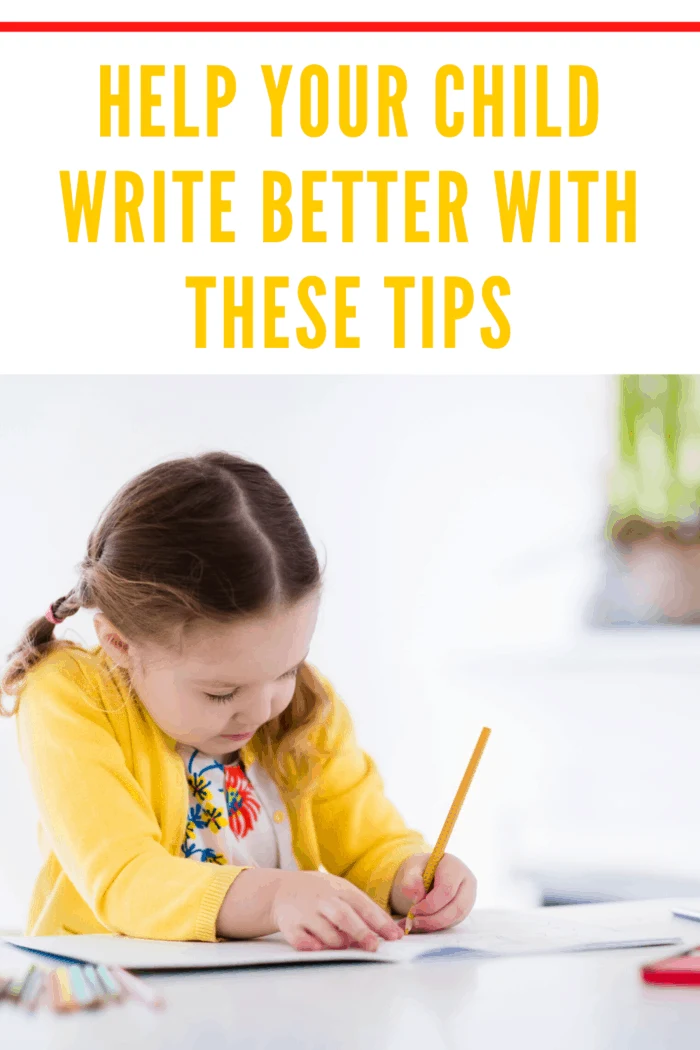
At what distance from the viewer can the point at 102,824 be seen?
29.3 inches

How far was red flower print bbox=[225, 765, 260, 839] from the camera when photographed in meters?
0.91

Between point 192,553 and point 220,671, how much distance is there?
84 mm

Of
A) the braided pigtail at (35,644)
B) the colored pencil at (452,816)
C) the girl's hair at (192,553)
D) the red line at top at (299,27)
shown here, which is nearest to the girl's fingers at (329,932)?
the colored pencil at (452,816)

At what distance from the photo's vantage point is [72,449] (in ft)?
6.40

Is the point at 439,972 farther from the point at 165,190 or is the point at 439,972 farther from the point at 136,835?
the point at 165,190

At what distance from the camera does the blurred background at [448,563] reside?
1.92 metres

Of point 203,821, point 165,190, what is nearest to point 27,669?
point 203,821

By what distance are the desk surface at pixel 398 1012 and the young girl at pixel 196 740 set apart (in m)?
0.10

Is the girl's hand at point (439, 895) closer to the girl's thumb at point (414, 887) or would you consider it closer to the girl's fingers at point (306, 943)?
the girl's thumb at point (414, 887)

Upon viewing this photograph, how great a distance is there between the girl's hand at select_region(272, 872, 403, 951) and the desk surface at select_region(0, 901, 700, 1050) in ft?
0.11

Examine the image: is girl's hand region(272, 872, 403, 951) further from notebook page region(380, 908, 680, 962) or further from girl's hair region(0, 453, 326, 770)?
girl's hair region(0, 453, 326, 770)

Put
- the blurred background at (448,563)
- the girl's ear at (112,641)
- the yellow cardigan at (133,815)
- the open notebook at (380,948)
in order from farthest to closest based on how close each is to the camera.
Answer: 1. the blurred background at (448,563)
2. the girl's ear at (112,641)
3. the yellow cardigan at (133,815)
4. the open notebook at (380,948)

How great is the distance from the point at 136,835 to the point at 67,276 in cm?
125

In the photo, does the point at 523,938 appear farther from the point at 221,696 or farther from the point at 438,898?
the point at 221,696
